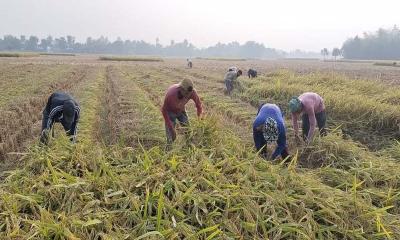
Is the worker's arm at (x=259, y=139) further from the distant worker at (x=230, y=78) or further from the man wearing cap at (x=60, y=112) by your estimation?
the distant worker at (x=230, y=78)

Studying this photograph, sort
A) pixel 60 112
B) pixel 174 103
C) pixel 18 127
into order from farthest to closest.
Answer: pixel 18 127, pixel 174 103, pixel 60 112

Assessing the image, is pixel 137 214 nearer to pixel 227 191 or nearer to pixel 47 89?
pixel 227 191

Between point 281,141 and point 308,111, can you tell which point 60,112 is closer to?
point 281,141

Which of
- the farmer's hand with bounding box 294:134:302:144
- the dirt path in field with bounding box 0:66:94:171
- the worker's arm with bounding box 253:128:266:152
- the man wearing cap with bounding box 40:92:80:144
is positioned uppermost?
the man wearing cap with bounding box 40:92:80:144

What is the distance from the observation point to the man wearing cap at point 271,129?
17.8ft

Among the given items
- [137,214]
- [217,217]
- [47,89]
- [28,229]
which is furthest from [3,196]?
[47,89]

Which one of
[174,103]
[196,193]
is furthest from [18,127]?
[196,193]

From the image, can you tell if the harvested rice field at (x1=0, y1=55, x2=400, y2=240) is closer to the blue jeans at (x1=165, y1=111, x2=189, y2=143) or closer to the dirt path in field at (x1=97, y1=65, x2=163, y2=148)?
the blue jeans at (x1=165, y1=111, x2=189, y2=143)

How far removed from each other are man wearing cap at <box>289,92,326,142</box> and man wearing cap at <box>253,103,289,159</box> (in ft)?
2.60

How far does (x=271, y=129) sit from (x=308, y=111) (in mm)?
1354

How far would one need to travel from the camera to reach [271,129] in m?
5.46

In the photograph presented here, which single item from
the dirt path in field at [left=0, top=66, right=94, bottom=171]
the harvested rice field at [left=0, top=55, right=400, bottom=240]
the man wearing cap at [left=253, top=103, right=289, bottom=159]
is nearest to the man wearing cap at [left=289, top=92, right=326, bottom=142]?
the harvested rice field at [left=0, top=55, right=400, bottom=240]

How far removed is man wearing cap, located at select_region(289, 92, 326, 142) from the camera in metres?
6.32

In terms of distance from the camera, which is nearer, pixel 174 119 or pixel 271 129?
pixel 271 129
